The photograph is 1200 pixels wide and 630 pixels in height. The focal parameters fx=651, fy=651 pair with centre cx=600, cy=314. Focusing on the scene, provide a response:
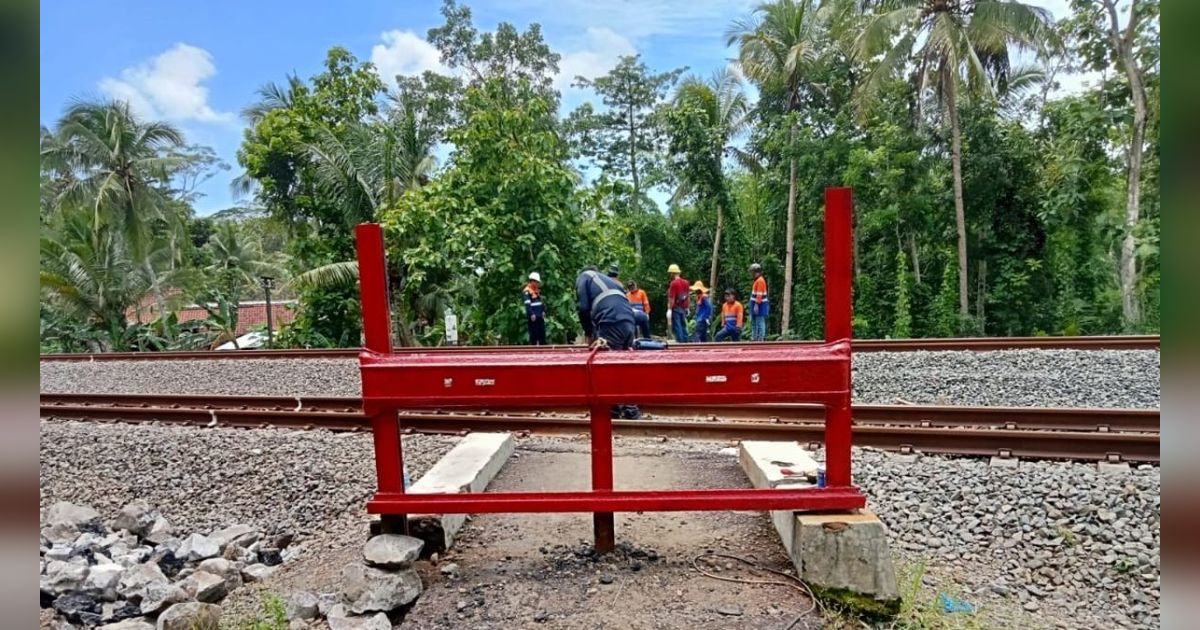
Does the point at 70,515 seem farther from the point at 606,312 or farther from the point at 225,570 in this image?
the point at 606,312

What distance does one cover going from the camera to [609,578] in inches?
137

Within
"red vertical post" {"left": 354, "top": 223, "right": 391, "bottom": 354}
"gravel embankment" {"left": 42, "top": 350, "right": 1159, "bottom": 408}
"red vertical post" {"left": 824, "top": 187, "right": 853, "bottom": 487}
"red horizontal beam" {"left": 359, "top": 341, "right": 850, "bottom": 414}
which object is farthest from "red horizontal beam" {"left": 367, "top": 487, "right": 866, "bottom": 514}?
"gravel embankment" {"left": 42, "top": 350, "right": 1159, "bottom": 408}

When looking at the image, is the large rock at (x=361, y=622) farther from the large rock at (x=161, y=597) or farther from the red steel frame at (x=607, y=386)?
the large rock at (x=161, y=597)

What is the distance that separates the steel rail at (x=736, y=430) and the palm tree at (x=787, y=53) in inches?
611

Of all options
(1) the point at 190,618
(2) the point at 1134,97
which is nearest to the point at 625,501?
(1) the point at 190,618

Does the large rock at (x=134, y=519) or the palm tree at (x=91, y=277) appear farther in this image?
the palm tree at (x=91, y=277)

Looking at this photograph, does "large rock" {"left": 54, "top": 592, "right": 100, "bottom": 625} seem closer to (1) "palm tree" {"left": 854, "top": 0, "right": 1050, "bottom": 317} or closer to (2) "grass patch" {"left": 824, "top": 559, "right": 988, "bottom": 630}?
(2) "grass patch" {"left": 824, "top": 559, "right": 988, "bottom": 630}

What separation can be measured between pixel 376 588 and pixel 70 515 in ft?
13.2

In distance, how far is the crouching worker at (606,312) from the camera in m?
6.29

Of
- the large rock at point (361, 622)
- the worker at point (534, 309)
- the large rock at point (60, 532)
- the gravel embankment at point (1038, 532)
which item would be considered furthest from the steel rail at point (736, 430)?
the worker at point (534, 309)

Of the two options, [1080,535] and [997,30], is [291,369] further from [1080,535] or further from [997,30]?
[997,30]

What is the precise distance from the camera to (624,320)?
6293 millimetres

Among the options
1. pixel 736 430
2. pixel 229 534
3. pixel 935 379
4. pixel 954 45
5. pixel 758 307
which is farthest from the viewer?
pixel 954 45

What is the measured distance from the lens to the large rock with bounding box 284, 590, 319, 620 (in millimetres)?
3295
